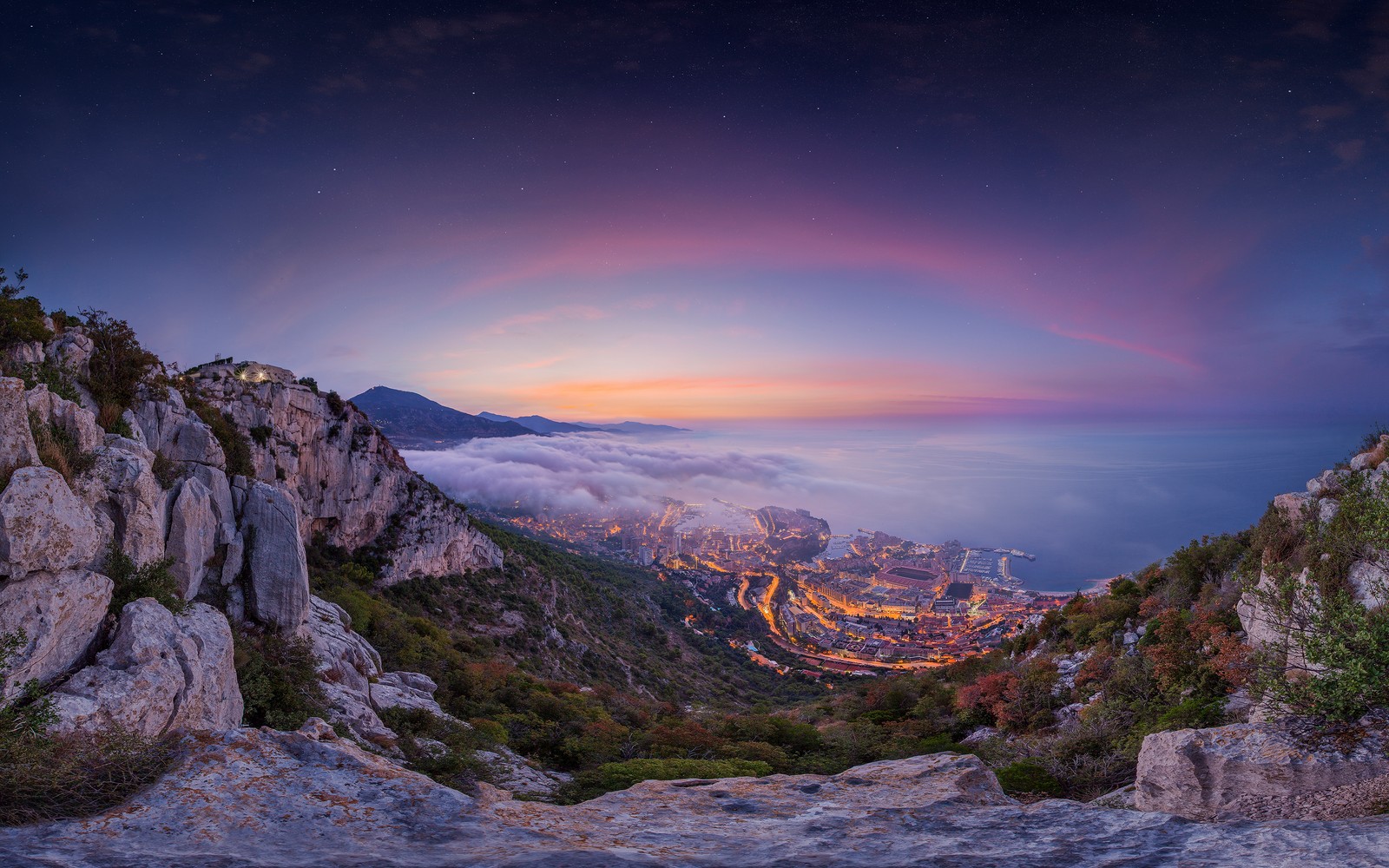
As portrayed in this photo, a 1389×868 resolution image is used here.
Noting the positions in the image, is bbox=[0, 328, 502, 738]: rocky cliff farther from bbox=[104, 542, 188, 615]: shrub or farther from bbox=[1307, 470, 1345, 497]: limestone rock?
bbox=[1307, 470, 1345, 497]: limestone rock

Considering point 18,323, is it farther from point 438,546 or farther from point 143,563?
point 438,546

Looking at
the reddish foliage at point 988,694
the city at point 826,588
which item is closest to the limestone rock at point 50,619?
the reddish foliage at point 988,694

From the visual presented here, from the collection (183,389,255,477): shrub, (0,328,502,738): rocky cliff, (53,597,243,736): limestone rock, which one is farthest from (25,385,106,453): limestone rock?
(183,389,255,477): shrub

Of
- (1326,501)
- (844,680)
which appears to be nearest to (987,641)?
(844,680)

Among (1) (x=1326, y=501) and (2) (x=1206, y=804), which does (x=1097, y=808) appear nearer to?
(2) (x=1206, y=804)

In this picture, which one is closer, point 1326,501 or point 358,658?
point 1326,501

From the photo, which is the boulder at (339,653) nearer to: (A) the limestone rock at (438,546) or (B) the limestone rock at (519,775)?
(B) the limestone rock at (519,775)

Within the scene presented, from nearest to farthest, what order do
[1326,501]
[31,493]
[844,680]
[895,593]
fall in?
[31,493], [1326,501], [844,680], [895,593]

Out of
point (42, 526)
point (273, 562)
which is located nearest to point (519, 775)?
point (273, 562)
